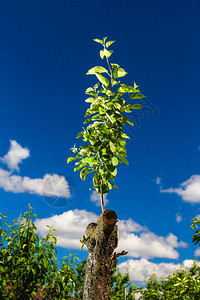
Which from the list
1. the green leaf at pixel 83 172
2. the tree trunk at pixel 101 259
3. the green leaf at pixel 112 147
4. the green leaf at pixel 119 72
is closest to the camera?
the tree trunk at pixel 101 259

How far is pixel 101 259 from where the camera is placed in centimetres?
348

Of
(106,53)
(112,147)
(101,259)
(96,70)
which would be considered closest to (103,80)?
(96,70)

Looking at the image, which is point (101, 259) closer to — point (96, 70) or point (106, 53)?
point (96, 70)

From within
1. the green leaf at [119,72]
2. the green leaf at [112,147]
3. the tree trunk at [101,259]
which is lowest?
the tree trunk at [101,259]

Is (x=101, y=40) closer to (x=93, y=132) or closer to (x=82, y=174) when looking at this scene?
(x=93, y=132)

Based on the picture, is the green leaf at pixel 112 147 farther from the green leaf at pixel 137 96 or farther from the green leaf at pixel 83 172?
the green leaf at pixel 137 96

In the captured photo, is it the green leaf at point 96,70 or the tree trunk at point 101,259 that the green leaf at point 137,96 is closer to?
the green leaf at point 96,70

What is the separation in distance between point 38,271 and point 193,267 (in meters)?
9.13

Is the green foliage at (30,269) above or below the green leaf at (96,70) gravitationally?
below

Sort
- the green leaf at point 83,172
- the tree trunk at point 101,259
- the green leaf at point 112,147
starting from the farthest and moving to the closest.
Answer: the green leaf at point 83,172
the green leaf at point 112,147
the tree trunk at point 101,259

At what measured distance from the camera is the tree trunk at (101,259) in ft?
11.1

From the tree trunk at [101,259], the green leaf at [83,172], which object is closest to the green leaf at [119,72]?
the green leaf at [83,172]

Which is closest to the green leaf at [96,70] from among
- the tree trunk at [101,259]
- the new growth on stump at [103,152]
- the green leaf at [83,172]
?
the new growth on stump at [103,152]

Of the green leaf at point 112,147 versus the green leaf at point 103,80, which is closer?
the green leaf at point 112,147
